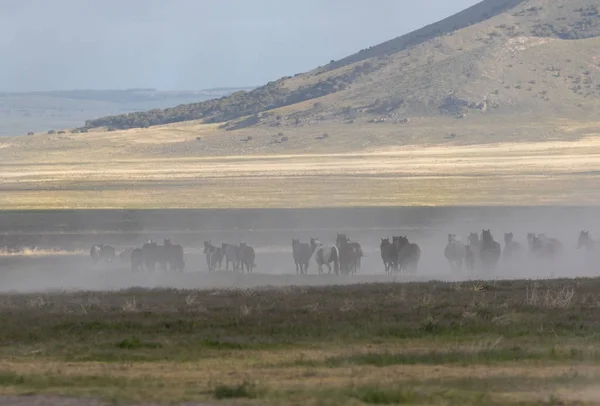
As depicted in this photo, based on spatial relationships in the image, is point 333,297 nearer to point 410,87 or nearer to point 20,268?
point 20,268

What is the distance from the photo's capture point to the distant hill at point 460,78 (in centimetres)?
11656

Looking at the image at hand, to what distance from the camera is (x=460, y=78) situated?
123 m

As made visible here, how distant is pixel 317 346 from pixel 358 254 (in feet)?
52.1

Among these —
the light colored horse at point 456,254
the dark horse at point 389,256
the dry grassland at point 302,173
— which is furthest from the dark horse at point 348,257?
the dry grassland at point 302,173

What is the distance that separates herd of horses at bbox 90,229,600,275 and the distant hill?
80343 millimetres

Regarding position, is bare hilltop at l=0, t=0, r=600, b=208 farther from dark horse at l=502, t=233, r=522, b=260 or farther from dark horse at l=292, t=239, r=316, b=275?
dark horse at l=292, t=239, r=316, b=275

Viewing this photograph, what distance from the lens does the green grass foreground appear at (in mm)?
12008

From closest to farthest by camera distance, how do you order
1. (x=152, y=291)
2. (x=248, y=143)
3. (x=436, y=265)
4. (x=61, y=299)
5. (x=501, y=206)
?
(x=61, y=299), (x=152, y=291), (x=436, y=265), (x=501, y=206), (x=248, y=143)

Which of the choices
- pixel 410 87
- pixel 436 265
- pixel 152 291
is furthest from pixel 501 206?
pixel 410 87

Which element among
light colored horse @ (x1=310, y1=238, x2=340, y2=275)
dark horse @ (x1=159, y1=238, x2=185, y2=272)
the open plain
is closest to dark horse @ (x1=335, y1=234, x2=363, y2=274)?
light colored horse @ (x1=310, y1=238, x2=340, y2=275)

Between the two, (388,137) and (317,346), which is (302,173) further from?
(317,346)

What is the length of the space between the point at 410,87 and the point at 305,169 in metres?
44.7

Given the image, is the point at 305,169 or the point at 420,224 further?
the point at 305,169

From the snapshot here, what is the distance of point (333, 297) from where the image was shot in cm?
2078
